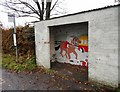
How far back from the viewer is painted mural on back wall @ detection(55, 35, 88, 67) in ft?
27.4

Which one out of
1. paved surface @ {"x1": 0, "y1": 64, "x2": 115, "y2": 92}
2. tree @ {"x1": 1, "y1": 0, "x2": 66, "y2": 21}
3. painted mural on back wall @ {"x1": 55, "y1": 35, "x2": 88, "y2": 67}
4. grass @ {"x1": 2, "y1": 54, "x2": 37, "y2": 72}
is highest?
tree @ {"x1": 1, "y1": 0, "x2": 66, "y2": 21}

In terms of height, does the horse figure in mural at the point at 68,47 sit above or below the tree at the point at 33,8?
below

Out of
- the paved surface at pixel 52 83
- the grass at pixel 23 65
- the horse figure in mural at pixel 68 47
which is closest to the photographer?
the paved surface at pixel 52 83

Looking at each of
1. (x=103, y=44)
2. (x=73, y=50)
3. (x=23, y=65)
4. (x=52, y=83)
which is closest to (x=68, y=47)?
(x=73, y=50)

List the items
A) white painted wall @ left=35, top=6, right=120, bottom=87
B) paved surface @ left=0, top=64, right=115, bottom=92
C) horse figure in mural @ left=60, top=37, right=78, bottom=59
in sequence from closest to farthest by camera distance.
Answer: white painted wall @ left=35, top=6, right=120, bottom=87
paved surface @ left=0, top=64, right=115, bottom=92
horse figure in mural @ left=60, top=37, right=78, bottom=59

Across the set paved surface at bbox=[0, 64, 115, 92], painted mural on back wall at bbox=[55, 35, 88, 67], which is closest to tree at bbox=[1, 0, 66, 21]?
painted mural on back wall at bbox=[55, 35, 88, 67]

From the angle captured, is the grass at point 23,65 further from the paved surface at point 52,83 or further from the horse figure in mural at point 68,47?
the horse figure in mural at point 68,47

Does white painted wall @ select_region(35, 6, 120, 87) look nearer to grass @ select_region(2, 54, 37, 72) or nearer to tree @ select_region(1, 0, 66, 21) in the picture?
grass @ select_region(2, 54, 37, 72)

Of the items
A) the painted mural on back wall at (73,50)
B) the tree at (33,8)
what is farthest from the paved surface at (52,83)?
the tree at (33,8)

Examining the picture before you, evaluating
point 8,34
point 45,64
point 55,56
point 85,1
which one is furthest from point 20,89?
point 85,1

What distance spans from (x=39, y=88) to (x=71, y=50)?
431 centimetres

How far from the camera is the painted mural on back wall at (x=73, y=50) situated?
27.4ft

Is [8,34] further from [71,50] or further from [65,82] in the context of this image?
[65,82]

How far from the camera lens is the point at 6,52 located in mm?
12484
